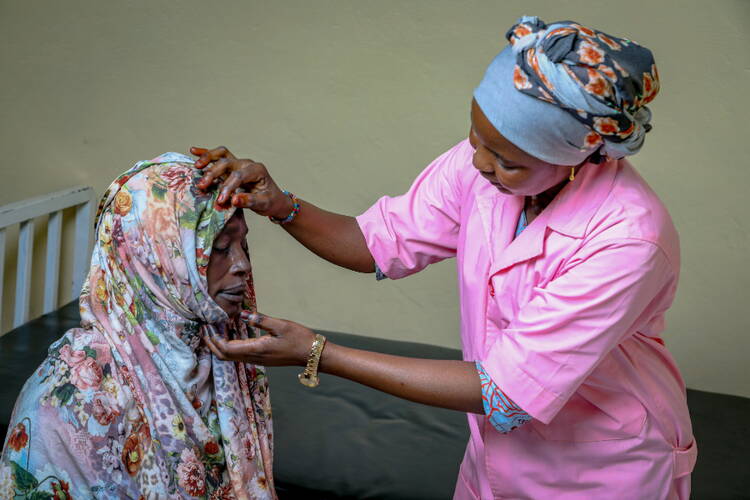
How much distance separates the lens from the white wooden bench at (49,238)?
3.05m

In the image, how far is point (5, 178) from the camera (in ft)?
11.8

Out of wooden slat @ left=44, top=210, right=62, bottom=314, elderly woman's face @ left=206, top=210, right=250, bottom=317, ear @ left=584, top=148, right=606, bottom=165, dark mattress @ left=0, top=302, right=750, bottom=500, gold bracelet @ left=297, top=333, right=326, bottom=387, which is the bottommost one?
dark mattress @ left=0, top=302, right=750, bottom=500

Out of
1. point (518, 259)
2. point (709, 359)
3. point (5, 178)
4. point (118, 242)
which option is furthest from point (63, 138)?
point (709, 359)

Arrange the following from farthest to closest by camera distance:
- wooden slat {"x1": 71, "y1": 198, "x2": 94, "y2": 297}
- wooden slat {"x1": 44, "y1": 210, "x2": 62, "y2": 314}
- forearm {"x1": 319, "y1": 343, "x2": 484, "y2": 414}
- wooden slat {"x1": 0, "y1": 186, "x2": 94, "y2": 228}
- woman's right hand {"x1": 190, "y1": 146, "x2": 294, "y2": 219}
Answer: wooden slat {"x1": 71, "y1": 198, "x2": 94, "y2": 297} → wooden slat {"x1": 44, "y1": 210, "x2": 62, "y2": 314} → wooden slat {"x1": 0, "y1": 186, "x2": 94, "y2": 228} → woman's right hand {"x1": 190, "y1": 146, "x2": 294, "y2": 219} → forearm {"x1": 319, "y1": 343, "x2": 484, "y2": 414}

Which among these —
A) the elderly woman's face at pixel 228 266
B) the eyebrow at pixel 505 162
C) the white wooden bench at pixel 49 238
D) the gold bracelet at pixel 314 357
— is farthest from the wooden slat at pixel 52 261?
the eyebrow at pixel 505 162

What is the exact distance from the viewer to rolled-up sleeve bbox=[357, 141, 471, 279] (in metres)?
1.93

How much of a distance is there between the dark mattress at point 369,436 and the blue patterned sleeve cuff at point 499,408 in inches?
35.1

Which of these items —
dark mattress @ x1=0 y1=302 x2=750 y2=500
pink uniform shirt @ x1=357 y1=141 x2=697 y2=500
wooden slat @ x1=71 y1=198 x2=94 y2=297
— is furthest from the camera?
wooden slat @ x1=71 y1=198 x2=94 y2=297

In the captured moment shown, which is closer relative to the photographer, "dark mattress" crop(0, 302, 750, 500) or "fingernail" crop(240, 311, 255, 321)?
"fingernail" crop(240, 311, 255, 321)

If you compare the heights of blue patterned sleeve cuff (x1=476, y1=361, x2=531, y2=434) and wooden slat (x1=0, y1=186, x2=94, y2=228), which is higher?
wooden slat (x1=0, y1=186, x2=94, y2=228)

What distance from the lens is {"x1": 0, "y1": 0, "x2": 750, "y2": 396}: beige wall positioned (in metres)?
3.02

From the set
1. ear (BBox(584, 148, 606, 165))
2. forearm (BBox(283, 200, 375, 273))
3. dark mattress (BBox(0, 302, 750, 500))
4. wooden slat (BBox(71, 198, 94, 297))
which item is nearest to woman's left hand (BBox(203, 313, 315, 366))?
forearm (BBox(283, 200, 375, 273))

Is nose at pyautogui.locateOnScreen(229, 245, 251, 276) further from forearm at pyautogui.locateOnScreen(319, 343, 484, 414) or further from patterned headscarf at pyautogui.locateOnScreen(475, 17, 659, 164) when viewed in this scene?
patterned headscarf at pyautogui.locateOnScreen(475, 17, 659, 164)

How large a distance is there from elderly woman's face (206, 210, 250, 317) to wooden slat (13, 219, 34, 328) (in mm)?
1707
